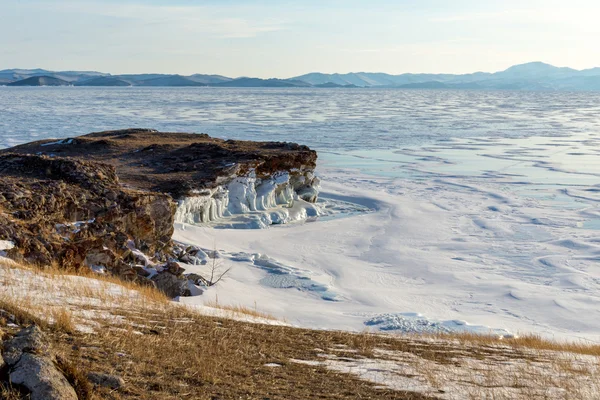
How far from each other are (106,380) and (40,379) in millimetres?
569

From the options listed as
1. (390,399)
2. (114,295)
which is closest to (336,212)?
(114,295)

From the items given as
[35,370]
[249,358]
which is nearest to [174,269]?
[249,358]

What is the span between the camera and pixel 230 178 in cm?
2266

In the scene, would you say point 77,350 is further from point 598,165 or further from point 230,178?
point 598,165

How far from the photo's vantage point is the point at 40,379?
14.6 ft

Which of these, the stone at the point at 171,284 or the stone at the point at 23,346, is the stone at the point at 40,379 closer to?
the stone at the point at 23,346

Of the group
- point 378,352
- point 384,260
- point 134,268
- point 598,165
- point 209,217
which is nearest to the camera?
point 378,352

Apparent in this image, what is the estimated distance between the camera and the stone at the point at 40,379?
14.4 feet

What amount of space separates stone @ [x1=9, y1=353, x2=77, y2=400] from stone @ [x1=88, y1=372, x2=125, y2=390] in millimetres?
303

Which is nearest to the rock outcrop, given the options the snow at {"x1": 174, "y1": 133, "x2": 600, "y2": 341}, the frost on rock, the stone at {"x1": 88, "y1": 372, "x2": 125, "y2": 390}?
the stone at {"x1": 88, "y1": 372, "x2": 125, "y2": 390}

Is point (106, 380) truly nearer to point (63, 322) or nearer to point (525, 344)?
point (63, 322)

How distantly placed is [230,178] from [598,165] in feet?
69.0

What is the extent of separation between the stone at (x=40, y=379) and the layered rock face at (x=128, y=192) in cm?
655

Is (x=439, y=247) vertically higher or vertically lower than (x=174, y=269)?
lower
